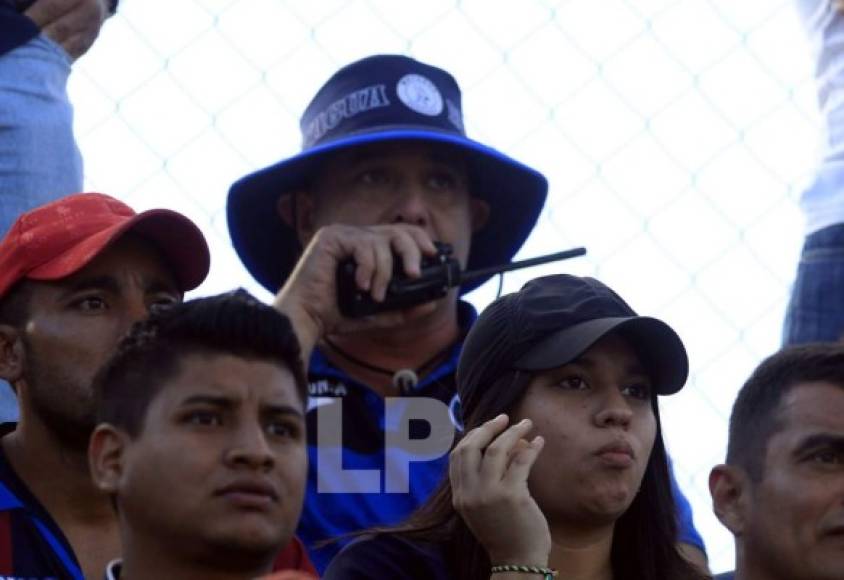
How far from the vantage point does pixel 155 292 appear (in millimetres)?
3643

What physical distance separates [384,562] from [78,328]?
2.15ft

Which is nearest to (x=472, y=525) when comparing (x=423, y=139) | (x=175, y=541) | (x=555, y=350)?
(x=555, y=350)

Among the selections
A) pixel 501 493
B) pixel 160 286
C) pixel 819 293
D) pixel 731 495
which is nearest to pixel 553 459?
pixel 501 493

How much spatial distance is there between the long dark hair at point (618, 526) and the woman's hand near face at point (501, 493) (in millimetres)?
90

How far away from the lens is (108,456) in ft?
9.89

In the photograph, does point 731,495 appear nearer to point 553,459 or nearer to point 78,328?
point 553,459

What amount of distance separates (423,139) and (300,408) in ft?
3.96

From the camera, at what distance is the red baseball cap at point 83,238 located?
3605 millimetres

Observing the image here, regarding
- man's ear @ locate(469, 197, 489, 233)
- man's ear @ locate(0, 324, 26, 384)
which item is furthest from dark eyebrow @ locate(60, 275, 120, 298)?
man's ear @ locate(469, 197, 489, 233)

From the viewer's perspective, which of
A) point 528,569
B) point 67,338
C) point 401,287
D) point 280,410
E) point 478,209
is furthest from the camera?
Result: point 478,209

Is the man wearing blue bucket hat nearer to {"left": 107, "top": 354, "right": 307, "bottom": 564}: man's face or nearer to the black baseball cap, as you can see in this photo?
the black baseball cap

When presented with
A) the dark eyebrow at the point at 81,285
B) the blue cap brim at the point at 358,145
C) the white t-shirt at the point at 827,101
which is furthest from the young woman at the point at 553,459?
the white t-shirt at the point at 827,101

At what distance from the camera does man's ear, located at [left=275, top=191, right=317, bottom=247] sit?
14.1 feet

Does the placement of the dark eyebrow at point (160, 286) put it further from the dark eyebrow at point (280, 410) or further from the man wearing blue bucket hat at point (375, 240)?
the dark eyebrow at point (280, 410)
